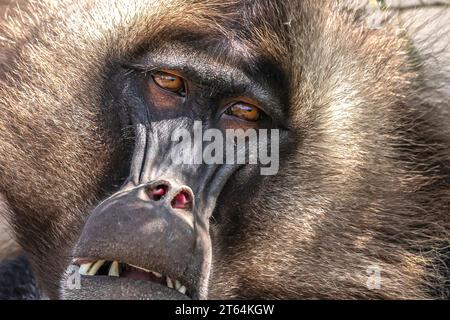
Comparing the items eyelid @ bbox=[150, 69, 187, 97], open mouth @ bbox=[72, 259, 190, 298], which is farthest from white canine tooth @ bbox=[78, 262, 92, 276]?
eyelid @ bbox=[150, 69, 187, 97]

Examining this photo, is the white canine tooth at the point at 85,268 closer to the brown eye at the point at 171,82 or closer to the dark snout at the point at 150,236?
the dark snout at the point at 150,236

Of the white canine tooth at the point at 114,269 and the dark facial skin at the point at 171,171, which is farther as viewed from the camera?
the white canine tooth at the point at 114,269

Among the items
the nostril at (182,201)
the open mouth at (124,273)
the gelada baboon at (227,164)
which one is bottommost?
the open mouth at (124,273)

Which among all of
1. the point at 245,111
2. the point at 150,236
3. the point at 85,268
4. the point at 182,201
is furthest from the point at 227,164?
the point at 85,268

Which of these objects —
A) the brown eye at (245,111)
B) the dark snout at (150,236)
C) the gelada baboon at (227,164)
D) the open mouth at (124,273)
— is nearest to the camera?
the dark snout at (150,236)

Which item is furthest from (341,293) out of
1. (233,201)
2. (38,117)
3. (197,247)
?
(38,117)

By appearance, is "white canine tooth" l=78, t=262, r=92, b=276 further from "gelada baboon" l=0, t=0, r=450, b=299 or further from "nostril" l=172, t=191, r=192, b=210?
"nostril" l=172, t=191, r=192, b=210

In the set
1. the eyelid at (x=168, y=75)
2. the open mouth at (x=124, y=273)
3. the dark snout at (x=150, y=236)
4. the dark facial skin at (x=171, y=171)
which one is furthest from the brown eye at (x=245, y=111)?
the open mouth at (x=124, y=273)
